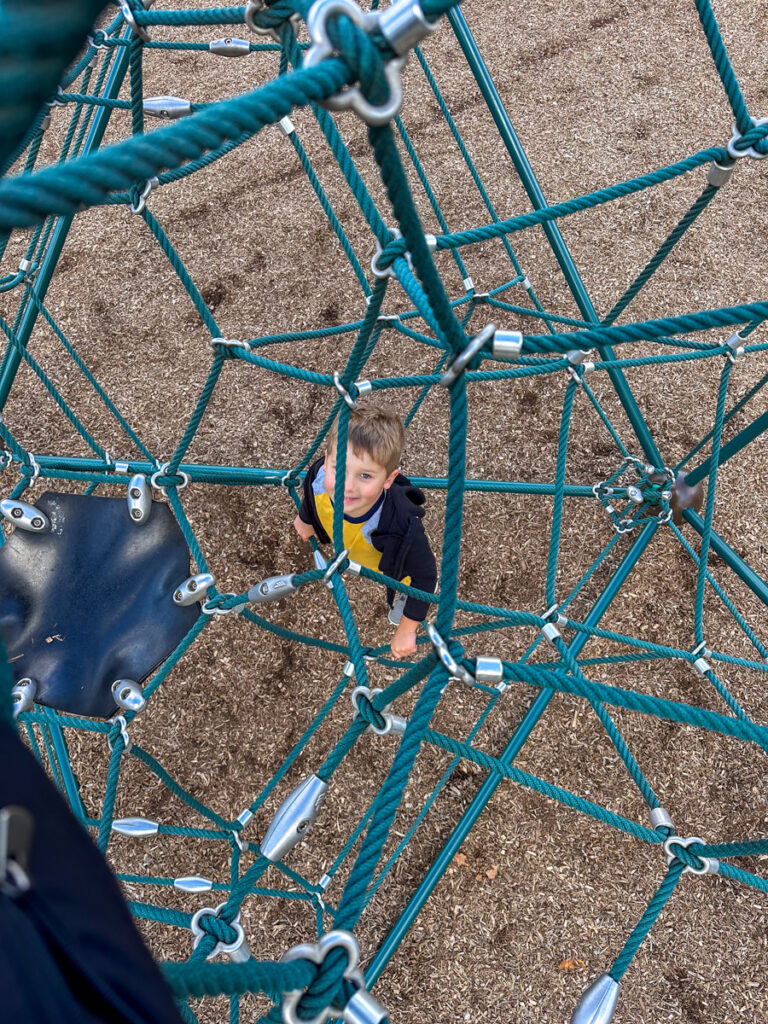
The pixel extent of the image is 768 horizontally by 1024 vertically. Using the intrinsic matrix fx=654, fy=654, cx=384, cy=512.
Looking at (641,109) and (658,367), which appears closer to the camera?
(658,367)

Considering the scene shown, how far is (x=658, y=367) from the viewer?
194cm

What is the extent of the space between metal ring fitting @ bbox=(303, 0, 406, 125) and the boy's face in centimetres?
74

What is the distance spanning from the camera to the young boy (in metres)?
1.11

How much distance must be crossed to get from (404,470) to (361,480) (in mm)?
644

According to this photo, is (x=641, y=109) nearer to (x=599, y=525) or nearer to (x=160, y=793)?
(x=599, y=525)

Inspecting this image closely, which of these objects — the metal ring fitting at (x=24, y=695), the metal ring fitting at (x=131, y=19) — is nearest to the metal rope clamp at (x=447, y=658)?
the metal ring fitting at (x=24, y=695)

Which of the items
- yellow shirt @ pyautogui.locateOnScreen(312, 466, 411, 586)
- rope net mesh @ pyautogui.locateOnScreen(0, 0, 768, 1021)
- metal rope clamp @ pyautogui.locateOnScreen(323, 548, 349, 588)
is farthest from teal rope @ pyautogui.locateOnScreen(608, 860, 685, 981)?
yellow shirt @ pyautogui.locateOnScreen(312, 466, 411, 586)

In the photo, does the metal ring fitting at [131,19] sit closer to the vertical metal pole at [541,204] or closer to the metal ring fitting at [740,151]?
the vertical metal pole at [541,204]

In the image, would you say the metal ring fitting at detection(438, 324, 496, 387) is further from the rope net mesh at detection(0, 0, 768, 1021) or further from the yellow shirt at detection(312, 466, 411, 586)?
the yellow shirt at detection(312, 466, 411, 586)

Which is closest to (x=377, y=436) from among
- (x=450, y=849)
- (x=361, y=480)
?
(x=361, y=480)

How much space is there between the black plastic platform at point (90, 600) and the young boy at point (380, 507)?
0.94ft

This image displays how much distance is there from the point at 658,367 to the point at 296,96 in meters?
1.82

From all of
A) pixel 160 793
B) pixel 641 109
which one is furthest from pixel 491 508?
pixel 641 109

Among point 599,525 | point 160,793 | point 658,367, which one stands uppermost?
point 658,367
